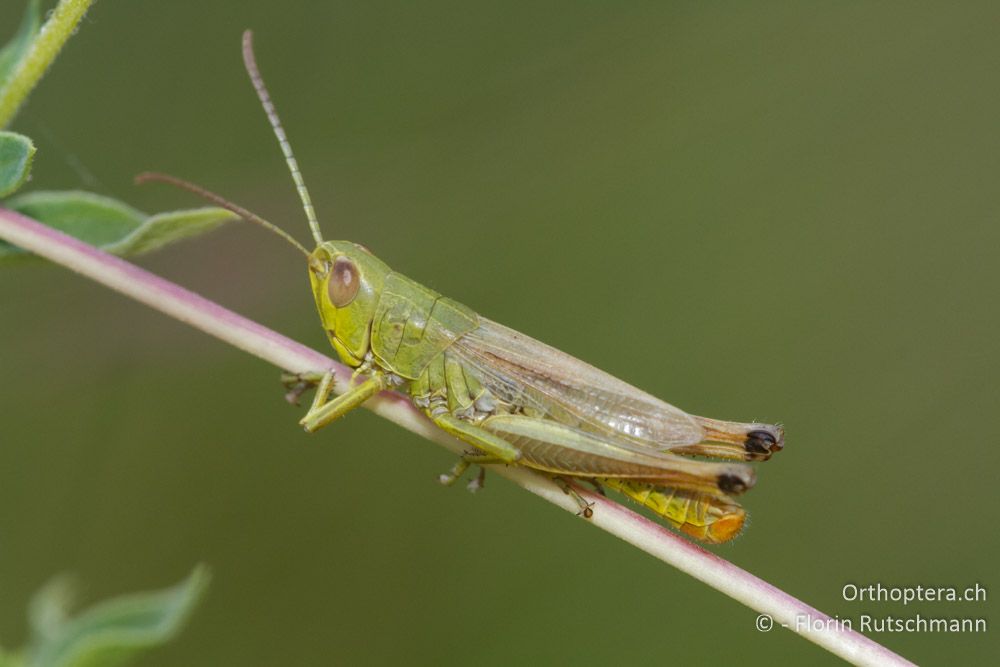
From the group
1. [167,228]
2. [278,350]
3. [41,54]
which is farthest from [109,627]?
[41,54]

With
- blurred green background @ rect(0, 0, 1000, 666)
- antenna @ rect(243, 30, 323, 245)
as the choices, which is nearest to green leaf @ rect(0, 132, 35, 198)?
antenna @ rect(243, 30, 323, 245)

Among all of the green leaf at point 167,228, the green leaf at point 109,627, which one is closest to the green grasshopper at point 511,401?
the green leaf at point 167,228

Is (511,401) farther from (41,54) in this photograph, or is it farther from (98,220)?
(41,54)

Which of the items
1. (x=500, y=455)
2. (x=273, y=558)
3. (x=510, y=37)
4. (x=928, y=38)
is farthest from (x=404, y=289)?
(x=928, y=38)

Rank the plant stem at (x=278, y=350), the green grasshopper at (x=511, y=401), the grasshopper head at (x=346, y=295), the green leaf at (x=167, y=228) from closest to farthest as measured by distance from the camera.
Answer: the plant stem at (x=278, y=350)
the green leaf at (x=167, y=228)
the green grasshopper at (x=511, y=401)
the grasshopper head at (x=346, y=295)

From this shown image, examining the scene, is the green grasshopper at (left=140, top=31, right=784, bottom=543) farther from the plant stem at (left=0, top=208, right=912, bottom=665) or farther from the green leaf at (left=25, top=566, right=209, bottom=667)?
the green leaf at (left=25, top=566, right=209, bottom=667)

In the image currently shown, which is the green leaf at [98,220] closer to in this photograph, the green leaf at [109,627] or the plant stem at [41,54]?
the plant stem at [41,54]
